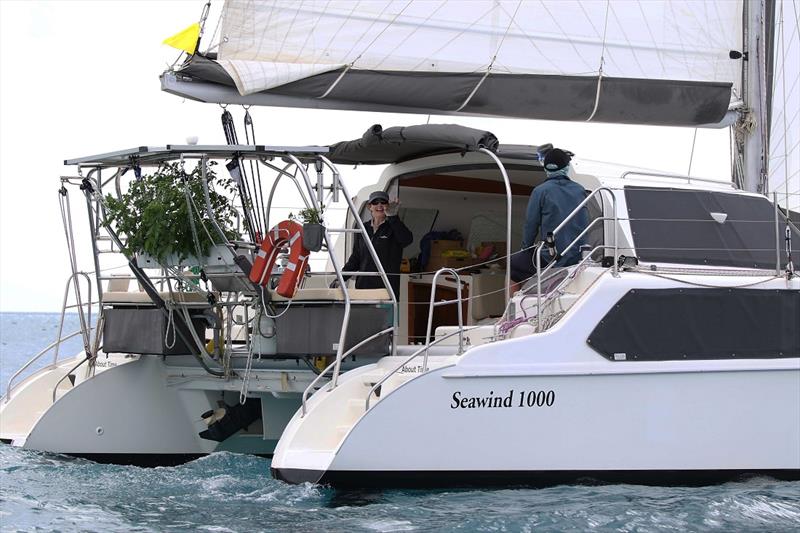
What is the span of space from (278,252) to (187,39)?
2274 millimetres

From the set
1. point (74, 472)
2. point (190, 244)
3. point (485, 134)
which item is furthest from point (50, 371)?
point (485, 134)

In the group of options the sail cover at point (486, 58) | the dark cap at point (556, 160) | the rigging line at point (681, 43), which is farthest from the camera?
the rigging line at point (681, 43)

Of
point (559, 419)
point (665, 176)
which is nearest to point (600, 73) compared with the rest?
point (665, 176)

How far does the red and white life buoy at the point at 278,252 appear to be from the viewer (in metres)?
8.66

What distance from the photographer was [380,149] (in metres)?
10.8

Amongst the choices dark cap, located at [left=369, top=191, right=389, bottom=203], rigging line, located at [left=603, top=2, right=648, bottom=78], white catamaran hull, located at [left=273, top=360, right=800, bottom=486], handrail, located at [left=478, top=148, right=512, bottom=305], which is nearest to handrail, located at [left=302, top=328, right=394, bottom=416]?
white catamaran hull, located at [left=273, top=360, right=800, bottom=486]

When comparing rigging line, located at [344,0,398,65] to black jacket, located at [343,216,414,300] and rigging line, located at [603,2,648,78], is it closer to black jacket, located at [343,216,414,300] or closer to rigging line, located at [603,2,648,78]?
black jacket, located at [343,216,414,300]

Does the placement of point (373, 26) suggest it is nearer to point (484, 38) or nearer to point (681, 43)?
point (484, 38)

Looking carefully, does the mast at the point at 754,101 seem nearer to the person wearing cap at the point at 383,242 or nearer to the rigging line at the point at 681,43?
the rigging line at the point at 681,43

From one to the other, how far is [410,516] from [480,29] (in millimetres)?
4720

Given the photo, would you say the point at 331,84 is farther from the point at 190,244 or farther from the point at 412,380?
the point at 412,380

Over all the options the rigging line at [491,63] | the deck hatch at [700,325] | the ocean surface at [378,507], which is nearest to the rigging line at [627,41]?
the rigging line at [491,63]

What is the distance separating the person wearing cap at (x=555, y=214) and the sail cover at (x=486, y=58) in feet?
4.17

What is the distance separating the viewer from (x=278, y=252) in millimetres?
8703
